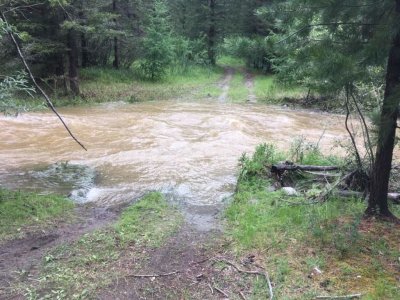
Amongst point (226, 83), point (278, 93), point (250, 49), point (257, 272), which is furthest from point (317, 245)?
point (250, 49)

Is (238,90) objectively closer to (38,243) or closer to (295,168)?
(295,168)

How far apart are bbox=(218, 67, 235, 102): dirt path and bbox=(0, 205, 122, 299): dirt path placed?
1553 cm

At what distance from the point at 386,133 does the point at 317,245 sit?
1.54m

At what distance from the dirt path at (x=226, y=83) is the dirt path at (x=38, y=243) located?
1553cm

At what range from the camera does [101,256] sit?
4953 mm

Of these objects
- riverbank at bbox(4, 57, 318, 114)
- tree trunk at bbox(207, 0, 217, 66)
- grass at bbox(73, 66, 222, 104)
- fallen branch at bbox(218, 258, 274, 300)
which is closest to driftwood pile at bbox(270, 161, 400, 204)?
fallen branch at bbox(218, 258, 274, 300)

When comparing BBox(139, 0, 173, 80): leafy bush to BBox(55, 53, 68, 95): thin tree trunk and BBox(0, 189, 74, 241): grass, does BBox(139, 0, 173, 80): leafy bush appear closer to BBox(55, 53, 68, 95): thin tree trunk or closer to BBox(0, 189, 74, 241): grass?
BBox(55, 53, 68, 95): thin tree trunk

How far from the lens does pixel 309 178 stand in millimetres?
A: 7652

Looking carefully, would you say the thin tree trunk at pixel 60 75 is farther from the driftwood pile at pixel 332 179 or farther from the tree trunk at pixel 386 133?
the tree trunk at pixel 386 133

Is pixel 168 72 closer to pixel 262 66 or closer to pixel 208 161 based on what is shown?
pixel 262 66

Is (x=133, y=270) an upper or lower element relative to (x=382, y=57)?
lower

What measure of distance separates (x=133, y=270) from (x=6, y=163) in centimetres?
626

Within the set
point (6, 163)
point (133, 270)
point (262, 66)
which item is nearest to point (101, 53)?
point (262, 66)

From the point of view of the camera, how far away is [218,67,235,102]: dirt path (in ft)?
73.0
